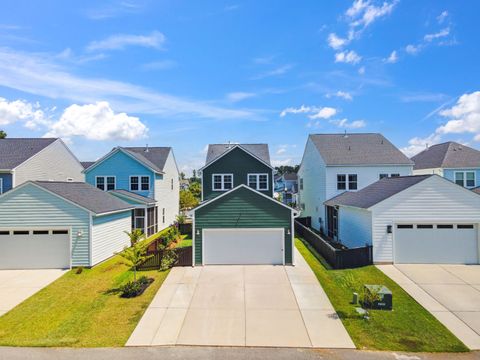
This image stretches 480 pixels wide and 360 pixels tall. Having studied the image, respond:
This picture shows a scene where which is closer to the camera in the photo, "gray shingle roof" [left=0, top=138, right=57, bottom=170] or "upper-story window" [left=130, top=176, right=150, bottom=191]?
"gray shingle roof" [left=0, top=138, right=57, bottom=170]

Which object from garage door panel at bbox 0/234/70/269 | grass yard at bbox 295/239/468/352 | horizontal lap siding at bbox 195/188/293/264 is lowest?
grass yard at bbox 295/239/468/352

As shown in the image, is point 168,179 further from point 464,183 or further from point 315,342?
point 464,183

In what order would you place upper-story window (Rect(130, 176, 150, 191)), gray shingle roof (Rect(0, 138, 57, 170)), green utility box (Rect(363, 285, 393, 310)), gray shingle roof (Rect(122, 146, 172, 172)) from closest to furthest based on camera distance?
green utility box (Rect(363, 285, 393, 310)) → gray shingle roof (Rect(0, 138, 57, 170)) → upper-story window (Rect(130, 176, 150, 191)) → gray shingle roof (Rect(122, 146, 172, 172))

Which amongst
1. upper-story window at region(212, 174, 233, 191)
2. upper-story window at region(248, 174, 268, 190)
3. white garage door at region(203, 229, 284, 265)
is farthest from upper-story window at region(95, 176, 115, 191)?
white garage door at region(203, 229, 284, 265)

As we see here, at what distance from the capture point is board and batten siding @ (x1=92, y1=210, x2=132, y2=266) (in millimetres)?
15609

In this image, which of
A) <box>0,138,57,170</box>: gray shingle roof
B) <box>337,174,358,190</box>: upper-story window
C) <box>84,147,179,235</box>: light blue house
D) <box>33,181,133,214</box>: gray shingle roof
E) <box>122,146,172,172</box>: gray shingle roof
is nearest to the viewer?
<box>33,181,133,214</box>: gray shingle roof

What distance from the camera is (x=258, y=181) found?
79.0 ft

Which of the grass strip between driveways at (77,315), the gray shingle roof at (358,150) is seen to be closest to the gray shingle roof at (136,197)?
the grass strip between driveways at (77,315)

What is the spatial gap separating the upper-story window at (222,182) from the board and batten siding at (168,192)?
19.2ft

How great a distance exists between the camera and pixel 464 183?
26953mm

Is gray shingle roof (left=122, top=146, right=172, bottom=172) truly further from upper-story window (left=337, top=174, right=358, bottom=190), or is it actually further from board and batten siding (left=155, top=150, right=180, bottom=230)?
upper-story window (left=337, top=174, right=358, bottom=190)

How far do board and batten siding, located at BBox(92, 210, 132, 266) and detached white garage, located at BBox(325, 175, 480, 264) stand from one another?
595 inches

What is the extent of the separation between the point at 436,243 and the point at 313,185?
13864 millimetres

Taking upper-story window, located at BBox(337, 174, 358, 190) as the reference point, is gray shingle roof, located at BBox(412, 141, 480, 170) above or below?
above
